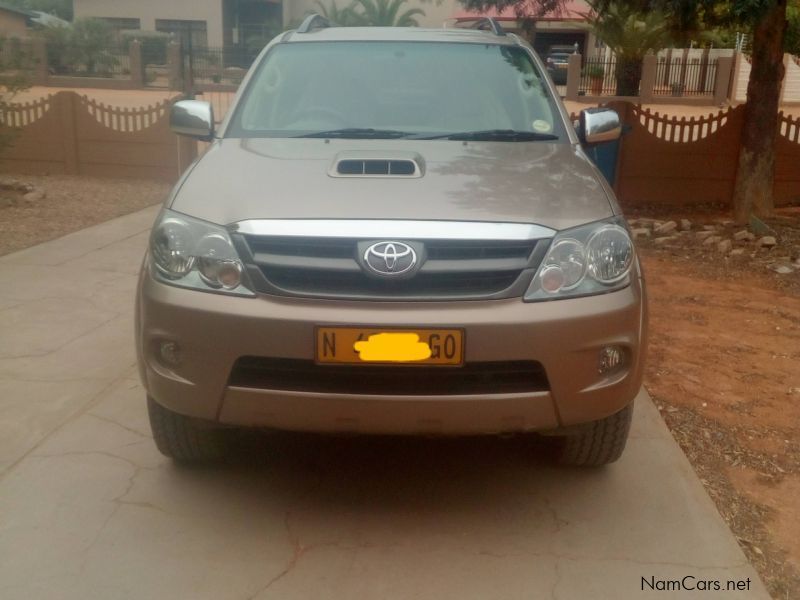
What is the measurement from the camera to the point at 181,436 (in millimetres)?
3414

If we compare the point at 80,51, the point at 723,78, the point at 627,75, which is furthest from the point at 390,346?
the point at 80,51

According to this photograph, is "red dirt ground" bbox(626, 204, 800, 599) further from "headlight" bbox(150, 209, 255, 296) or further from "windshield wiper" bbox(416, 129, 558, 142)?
"headlight" bbox(150, 209, 255, 296)

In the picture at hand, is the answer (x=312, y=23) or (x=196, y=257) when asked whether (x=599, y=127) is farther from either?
(x=196, y=257)

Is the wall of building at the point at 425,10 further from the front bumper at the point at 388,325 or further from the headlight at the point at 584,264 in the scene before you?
the front bumper at the point at 388,325

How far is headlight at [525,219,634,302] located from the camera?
2.94m

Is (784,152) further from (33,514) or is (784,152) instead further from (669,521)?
(33,514)

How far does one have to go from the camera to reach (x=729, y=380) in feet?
15.6

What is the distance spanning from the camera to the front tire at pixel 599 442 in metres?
3.38

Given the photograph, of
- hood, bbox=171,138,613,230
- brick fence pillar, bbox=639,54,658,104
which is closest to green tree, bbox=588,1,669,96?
brick fence pillar, bbox=639,54,658,104

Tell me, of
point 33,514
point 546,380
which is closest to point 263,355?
point 546,380

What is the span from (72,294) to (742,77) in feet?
100.0

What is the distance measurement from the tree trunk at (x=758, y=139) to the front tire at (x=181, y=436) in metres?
7.34

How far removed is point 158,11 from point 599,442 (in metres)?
40.2

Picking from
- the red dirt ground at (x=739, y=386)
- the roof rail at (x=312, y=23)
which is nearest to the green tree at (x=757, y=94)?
the red dirt ground at (x=739, y=386)
